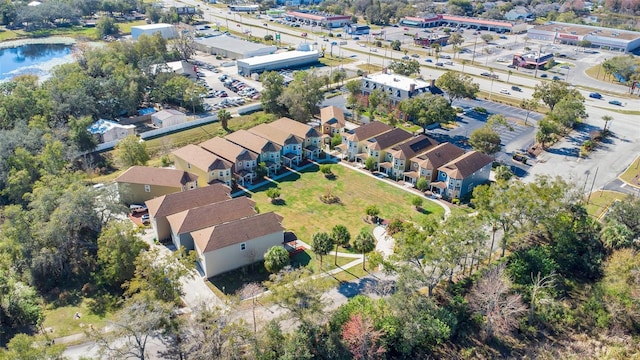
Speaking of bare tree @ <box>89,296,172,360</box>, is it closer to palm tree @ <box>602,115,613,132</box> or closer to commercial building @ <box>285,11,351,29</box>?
palm tree @ <box>602,115,613,132</box>

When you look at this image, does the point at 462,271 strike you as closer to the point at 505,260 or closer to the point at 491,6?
the point at 505,260

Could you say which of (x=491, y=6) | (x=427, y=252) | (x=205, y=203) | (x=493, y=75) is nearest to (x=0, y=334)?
(x=205, y=203)

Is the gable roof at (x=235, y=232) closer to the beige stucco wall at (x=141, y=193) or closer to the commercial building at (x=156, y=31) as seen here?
the beige stucco wall at (x=141, y=193)

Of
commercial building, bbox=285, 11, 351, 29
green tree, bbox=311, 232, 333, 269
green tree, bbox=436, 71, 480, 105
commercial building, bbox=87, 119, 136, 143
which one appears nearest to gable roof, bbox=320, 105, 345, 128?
green tree, bbox=436, 71, 480, 105

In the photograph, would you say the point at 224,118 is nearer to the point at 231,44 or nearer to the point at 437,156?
the point at 437,156

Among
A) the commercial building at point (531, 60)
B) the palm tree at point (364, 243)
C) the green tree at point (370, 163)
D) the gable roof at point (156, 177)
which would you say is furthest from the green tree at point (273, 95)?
the commercial building at point (531, 60)
